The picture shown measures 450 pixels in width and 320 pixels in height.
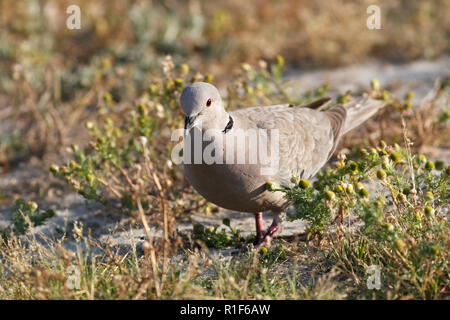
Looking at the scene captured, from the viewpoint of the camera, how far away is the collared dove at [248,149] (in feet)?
10.5

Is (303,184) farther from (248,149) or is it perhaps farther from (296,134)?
(296,134)

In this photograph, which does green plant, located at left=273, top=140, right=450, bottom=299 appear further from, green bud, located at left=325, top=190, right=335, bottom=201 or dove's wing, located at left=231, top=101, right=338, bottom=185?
dove's wing, located at left=231, top=101, right=338, bottom=185

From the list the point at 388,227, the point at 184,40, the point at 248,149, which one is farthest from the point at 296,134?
the point at 184,40

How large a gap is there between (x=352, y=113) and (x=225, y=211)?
4.56 feet

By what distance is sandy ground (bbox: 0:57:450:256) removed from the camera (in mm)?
4082

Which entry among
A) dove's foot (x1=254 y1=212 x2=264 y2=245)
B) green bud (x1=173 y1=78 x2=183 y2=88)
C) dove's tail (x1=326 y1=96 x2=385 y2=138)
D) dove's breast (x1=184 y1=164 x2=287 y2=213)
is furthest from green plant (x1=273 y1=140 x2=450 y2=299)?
green bud (x1=173 y1=78 x2=183 y2=88)

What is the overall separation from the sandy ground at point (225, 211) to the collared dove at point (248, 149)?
52 cm

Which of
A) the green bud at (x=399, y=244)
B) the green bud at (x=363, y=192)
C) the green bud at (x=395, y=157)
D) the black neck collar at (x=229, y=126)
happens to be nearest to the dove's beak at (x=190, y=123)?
the black neck collar at (x=229, y=126)

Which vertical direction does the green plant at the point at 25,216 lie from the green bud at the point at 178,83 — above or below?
below

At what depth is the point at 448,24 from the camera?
7316 mm

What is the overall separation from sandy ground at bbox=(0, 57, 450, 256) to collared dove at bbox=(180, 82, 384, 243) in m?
0.52

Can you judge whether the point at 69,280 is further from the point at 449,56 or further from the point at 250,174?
the point at 449,56

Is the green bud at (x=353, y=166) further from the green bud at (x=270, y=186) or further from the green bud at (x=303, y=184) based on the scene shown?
the green bud at (x=270, y=186)

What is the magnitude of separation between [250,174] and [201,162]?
1.08 ft
